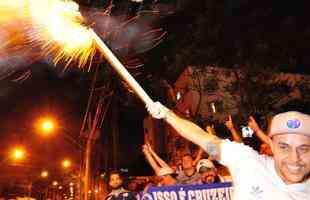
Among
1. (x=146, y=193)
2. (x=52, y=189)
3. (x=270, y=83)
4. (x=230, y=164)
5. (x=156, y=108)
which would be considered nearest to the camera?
(x=230, y=164)

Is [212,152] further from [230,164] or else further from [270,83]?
[270,83]

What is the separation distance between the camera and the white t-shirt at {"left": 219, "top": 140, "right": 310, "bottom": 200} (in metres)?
2.78

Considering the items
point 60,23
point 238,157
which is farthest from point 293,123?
point 60,23

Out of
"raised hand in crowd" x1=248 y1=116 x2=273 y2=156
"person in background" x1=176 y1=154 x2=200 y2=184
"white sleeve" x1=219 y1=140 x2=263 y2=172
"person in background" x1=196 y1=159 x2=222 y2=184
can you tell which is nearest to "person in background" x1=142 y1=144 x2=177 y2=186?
"person in background" x1=176 y1=154 x2=200 y2=184

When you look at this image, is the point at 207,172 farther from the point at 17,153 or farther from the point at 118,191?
the point at 17,153

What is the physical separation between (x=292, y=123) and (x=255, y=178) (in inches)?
16.1

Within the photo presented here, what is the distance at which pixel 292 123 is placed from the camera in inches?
110

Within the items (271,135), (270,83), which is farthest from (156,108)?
(270,83)

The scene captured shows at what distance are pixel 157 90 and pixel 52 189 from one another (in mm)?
15957

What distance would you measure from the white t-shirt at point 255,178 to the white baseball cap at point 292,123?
0.22 m

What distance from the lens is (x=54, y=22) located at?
5.85 meters

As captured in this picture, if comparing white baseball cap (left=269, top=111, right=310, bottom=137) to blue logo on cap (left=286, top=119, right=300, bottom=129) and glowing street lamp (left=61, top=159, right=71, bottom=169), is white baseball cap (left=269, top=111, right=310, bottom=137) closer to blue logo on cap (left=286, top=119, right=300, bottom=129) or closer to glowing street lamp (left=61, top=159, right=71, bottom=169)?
blue logo on cap (left=286, top=119, right=300, bottom=129)

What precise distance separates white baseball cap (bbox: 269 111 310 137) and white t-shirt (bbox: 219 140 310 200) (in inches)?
8.8

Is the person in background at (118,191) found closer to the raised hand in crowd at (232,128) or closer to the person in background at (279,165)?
the raised hand in crowd at (232,128)
